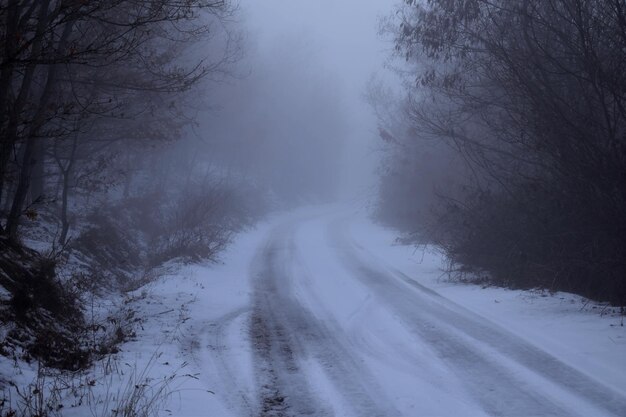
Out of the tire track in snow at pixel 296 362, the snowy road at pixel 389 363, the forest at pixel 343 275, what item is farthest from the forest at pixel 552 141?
the tire track in snow at pixel 296 362

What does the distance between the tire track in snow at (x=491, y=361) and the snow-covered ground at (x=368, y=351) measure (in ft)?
0.06

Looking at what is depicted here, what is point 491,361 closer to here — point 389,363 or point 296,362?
point 389,363

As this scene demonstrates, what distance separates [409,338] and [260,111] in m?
39.2

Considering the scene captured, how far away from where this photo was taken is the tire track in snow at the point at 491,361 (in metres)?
5.39

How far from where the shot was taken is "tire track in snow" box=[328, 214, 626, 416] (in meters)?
5.39

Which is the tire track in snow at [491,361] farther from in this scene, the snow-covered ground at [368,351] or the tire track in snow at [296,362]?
the tire track in snow at [296,362]

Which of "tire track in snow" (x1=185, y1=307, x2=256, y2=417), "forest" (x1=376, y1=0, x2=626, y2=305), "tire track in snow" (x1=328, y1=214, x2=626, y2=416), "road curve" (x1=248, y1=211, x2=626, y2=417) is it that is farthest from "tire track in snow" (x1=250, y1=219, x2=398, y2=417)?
"forest" (x1=376, y1=0, x2=626, y2=305)

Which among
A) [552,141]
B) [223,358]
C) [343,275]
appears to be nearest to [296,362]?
[223,358]

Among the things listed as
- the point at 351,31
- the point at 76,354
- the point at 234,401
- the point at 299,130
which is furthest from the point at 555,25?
the point at 351,31

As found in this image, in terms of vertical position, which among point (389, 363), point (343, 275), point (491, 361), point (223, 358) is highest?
point (343, 275)

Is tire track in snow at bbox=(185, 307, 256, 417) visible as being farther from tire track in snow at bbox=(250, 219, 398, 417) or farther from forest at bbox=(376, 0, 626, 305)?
forest at bbox=(376, 0, 626, 305)

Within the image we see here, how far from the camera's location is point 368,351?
24.1ft

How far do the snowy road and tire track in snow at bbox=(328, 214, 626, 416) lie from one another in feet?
0.04

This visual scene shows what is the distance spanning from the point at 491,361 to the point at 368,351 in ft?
5.28
